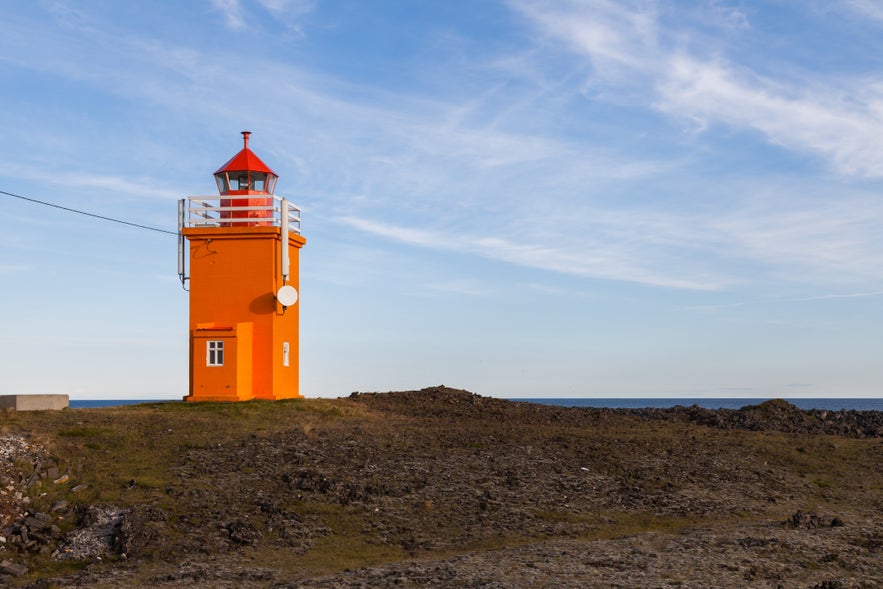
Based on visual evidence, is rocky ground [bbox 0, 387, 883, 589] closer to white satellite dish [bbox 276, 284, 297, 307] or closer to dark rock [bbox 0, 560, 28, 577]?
dark rock [bbox 0, 560, 28, 577]

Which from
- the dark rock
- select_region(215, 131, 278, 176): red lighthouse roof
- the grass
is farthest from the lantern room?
the dark rock

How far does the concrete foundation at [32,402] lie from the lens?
98.0ft

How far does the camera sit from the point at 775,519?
2167 centimetres

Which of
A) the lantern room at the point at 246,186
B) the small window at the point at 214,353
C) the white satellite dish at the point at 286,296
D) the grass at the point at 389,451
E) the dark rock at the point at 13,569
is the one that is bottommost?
the dark rock at the point at 13,569

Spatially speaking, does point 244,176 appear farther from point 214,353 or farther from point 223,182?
point 214,353

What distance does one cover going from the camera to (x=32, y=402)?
30219mm

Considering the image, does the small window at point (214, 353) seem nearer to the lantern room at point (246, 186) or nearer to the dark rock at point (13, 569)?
the lantern room at point (246, 186)

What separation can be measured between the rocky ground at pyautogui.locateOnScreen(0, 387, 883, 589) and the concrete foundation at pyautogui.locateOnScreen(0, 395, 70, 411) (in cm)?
125

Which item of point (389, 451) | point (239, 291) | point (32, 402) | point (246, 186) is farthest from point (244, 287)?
point (389, 451)

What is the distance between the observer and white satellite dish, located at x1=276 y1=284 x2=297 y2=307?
3319 centimetres

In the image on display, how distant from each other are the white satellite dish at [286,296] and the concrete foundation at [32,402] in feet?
26.1

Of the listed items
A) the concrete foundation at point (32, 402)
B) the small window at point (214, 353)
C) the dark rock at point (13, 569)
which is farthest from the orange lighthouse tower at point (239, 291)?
the dark rock at point (13, 569)

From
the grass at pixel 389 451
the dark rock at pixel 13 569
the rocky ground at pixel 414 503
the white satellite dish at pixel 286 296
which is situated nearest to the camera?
the rocky ground at pixel 414 503

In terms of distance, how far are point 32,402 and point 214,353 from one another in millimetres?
6235
